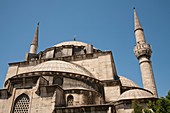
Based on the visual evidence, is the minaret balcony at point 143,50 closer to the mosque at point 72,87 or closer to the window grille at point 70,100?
the mosque at point 72,87

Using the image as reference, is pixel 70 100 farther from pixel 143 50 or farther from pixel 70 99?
pixel 143 50

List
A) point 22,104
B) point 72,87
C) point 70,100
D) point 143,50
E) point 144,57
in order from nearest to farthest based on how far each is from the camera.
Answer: point 22,104, point 70,100, point 72,87, point 144,57, point 143,50

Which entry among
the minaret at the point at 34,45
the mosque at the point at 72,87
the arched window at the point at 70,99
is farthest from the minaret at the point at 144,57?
the minaret at the point at 34,45

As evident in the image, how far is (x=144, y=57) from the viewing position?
15086 millimetres

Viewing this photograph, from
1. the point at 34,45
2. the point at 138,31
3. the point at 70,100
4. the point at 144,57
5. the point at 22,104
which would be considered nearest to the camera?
the point at 22,104

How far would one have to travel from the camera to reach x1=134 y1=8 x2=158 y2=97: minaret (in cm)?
1353

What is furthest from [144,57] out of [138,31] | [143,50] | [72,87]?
[72,87]

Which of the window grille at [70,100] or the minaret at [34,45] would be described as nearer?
the window grille at [70,100]

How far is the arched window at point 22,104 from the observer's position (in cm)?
836

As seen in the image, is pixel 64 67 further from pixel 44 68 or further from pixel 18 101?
pixel 18 101

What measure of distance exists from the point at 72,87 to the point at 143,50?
26.3 ft

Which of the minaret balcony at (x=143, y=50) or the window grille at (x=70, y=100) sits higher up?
the minaret balcony at (x=143, y=50)

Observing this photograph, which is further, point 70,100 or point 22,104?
point 70,100

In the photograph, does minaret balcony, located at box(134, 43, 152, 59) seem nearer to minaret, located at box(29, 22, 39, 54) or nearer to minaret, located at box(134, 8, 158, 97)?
minaret, located at box(134, 8, 158, 97)
